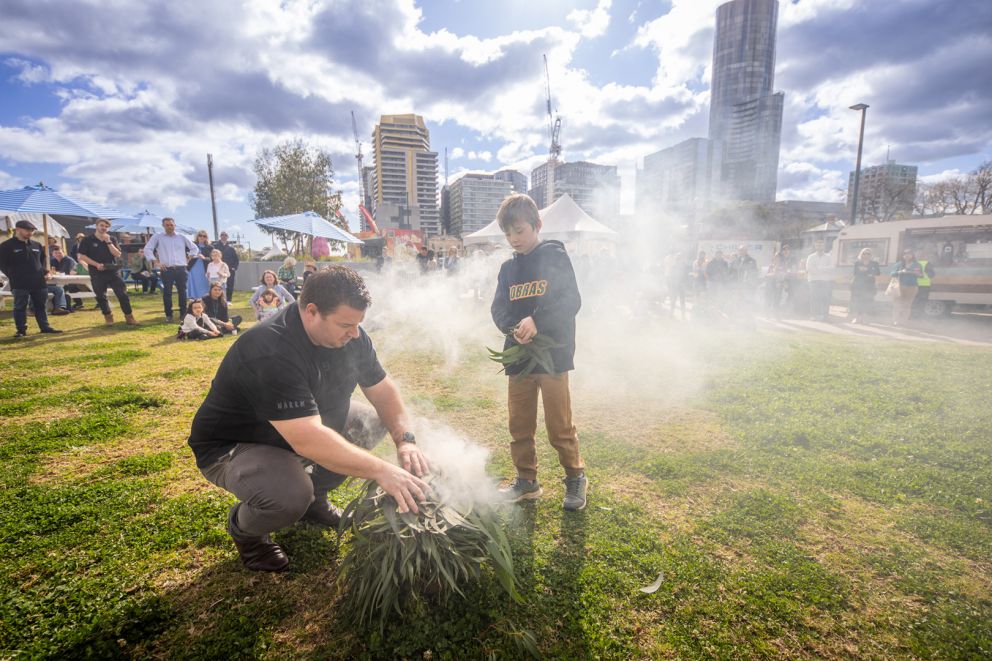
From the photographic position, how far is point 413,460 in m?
2.41

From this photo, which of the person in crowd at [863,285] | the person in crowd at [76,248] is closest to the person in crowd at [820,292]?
the person in crowd at [863,285]

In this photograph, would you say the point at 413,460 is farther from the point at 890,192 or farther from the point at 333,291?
the point at 890,192

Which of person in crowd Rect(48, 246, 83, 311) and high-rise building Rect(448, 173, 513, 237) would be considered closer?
person in crowd Rect(48, 246, 83, 311)

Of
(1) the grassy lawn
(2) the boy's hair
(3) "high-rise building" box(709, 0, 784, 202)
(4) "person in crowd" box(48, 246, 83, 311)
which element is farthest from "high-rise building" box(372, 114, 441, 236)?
(2) the boy's hair

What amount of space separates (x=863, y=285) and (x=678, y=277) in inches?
176

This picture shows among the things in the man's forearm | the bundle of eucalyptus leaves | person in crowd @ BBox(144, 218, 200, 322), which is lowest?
the bundle of eucalyptus leaves

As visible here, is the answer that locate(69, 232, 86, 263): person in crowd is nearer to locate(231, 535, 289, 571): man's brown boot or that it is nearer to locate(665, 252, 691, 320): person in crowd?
locate(231, 535, 289, 571): man's brown boot

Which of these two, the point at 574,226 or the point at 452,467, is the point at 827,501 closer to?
the point at 452,467

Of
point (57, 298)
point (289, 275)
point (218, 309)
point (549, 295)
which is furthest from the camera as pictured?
point (289, 275)

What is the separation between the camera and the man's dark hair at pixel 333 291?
220 centimetres

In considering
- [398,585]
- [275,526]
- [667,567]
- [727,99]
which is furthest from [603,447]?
[727,99]

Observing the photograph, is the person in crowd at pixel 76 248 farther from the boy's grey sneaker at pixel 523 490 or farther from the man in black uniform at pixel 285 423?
the boy's grey sneaker at pixel 523 490

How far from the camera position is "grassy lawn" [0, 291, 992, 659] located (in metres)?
2.02

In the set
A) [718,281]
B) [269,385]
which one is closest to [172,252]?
[269,385]
